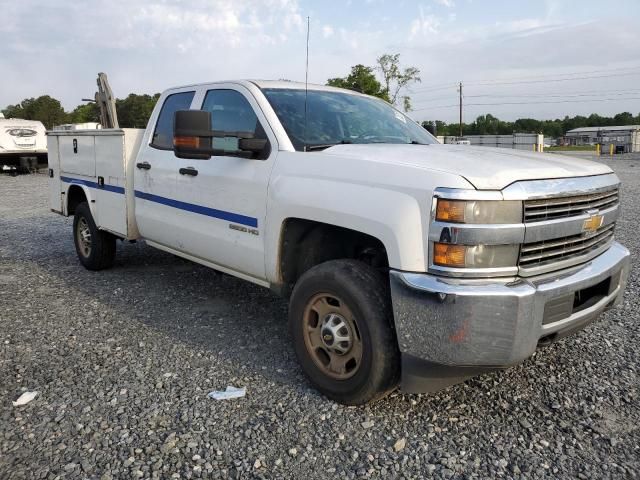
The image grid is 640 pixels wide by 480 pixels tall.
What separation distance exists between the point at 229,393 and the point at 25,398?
117 cm

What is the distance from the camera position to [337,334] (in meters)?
3.12

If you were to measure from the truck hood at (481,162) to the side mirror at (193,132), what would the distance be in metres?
0.75

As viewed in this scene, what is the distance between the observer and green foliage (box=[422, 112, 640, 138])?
98375mm

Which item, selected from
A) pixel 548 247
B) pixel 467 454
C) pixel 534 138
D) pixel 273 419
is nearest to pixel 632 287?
pixel 548 247

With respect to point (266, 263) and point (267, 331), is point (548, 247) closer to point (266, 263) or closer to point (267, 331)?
point (266, 263)

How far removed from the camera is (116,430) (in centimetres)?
290

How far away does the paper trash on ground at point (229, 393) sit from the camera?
326 cm

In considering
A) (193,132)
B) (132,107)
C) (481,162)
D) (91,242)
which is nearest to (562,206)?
(481,162)

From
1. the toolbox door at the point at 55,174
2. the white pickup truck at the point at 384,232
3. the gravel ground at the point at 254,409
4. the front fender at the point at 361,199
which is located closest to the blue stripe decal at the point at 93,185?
the toolbox door at the point at 55,174

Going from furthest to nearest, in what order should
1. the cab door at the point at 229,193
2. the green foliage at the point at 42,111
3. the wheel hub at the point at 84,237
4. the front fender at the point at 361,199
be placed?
the green foliage at the point at 42,111 < the wheel hub at the point at 84,237 < the cab door at the point at 229,193 < the front fender at the point at 361,199

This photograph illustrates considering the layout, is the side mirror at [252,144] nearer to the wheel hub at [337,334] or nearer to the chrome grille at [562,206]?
the wheel hub at [337,334]

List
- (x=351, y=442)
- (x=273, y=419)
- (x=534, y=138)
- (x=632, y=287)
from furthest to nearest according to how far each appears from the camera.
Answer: (x=534, y=138)
(x=632, y=287)
(x=273, y=419)
(x=351, y=442)

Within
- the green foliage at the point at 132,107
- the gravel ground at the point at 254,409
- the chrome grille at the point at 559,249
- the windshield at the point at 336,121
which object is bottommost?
the gravel ground at the point at 254,409

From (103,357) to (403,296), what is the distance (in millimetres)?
2261
